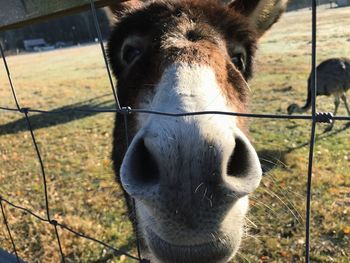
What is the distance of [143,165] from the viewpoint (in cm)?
139

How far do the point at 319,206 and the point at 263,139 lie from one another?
8.63ft

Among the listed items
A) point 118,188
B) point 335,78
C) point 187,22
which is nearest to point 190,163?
point 187,22

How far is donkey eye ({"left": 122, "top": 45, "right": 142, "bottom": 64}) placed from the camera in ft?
7.73

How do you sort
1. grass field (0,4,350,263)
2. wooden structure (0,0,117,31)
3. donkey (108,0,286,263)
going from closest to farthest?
donkey (108,0,286,263), wooden structure (0,0,117,31), grass field (0,4,350,263)

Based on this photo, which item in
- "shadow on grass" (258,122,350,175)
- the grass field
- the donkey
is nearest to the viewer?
the donkey

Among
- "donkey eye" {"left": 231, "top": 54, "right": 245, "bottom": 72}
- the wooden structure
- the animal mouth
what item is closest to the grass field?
the animal mouth

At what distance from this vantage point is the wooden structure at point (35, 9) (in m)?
1.84

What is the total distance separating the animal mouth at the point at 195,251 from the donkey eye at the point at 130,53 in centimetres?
129

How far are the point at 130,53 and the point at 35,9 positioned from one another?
0.64 metres

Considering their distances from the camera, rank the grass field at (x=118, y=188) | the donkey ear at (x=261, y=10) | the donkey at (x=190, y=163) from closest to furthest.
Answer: the donkey at (x=190, y=163)
the donkey ear at (x=261, y=10)
the grass field at (x=118, y=188)

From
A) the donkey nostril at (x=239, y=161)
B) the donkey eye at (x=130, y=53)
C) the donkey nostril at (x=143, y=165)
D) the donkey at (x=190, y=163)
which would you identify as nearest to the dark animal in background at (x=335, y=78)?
the donkey eye at (x=130, y=53)

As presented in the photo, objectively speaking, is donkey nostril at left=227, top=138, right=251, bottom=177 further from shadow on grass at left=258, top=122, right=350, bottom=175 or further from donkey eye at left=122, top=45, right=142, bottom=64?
shadow on grass at left=258, top=122, right=350, bottom=175

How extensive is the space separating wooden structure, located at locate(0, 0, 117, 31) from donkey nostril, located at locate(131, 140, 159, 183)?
2.59ft

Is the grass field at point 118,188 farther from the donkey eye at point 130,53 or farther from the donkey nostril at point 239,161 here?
the donkey eye at point 130,53
